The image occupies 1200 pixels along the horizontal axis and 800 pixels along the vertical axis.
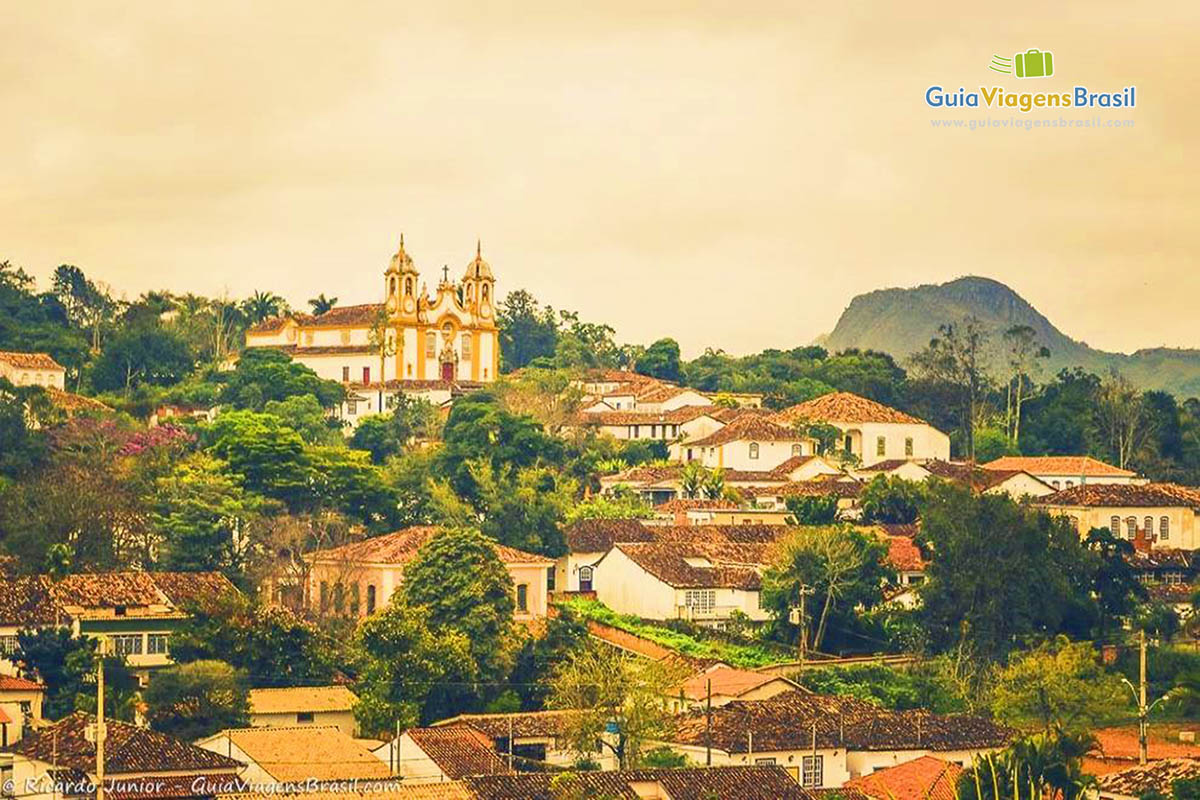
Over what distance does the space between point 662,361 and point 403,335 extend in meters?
14.3

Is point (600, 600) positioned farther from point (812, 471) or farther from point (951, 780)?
point (951, 780)

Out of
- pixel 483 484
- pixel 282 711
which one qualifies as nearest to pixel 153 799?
pixel 282 711

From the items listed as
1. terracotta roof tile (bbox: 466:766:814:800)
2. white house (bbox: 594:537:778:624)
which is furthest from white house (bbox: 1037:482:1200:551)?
terracotta roof tile (bbox: 466:766:814:800)

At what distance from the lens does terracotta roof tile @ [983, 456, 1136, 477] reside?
245ft

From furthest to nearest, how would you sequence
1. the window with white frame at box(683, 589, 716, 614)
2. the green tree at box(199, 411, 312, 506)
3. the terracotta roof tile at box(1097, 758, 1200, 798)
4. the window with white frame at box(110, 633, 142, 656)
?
the green tree at box(199, 411, 312, 506) < the window with white frame at box(683, 589, 716, 614) < the window with white frame at box(110, 633, 142, 656) < the terracotta roof tile at box(1097, 758, 1200, 798)

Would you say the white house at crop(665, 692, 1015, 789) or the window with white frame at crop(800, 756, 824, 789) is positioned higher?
the white house at crop(665, 692, 1015, 789)

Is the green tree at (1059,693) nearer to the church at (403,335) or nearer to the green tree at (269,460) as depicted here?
the green tree at (269,460)

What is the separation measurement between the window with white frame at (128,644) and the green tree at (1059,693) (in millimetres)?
18564

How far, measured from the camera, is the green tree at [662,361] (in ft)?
327

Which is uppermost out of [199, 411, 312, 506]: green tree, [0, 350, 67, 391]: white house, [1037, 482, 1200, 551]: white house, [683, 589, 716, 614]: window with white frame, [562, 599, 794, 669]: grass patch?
[0, 350, 67, 391]: white house

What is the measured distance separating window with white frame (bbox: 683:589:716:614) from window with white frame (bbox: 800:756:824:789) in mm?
12816

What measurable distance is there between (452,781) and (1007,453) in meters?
46.1

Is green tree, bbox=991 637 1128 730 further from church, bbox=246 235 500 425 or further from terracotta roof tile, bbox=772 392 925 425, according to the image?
church, bbox=246 235 500 425

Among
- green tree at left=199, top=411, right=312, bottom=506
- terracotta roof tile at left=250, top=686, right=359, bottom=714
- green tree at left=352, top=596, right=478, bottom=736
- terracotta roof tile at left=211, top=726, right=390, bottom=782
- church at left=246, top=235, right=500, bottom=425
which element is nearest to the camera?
terracotta roof tile at left=211, top=726, right=390, bottom=782
